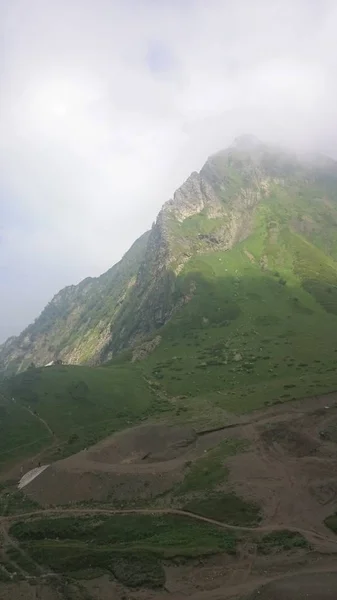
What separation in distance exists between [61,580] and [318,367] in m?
91.5

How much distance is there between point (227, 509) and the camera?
57.9 metres

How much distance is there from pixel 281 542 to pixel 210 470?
64.6ft

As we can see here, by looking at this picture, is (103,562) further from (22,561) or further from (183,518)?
(183,518)

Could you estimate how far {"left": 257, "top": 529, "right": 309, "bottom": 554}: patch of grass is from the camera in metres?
48.8

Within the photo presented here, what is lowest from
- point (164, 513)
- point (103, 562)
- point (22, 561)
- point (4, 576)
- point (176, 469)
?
point (176, 469)

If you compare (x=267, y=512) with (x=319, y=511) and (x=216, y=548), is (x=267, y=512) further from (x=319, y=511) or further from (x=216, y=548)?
(x=216, y=548)

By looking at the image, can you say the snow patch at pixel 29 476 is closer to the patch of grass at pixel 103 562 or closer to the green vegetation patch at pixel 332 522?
the patch of grass at pixel 103 562

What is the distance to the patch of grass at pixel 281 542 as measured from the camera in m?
48.8

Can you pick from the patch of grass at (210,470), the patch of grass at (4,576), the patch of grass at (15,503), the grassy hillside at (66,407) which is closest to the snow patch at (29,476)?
the patch of grass at (15,503)

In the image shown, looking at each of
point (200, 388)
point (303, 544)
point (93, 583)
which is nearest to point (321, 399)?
point (200, 388)

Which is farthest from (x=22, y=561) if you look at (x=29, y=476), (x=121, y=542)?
(x=29, y=476)

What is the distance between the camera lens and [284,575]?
44031 mm

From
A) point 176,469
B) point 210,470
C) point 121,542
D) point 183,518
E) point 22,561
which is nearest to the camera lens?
point 22,561

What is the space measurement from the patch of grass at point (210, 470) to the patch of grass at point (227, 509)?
353 centimetres
